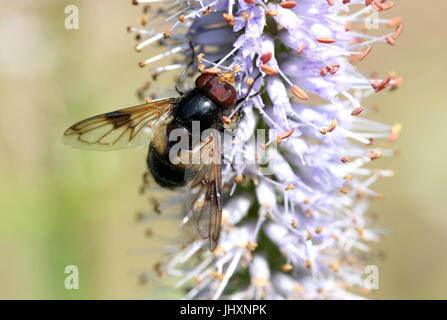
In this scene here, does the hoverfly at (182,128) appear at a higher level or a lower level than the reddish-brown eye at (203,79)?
lower

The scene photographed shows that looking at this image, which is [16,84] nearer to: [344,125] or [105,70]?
[105,70]

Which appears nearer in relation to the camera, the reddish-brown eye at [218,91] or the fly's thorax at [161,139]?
the reddish-brown eye at [218,91]

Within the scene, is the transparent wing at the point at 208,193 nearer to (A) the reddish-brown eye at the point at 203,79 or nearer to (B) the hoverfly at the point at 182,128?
(B) the hoverfly at the point at 182,128

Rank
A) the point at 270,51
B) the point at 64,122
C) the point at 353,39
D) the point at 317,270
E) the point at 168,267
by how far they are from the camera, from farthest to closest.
Answer: the point at 64,122, the point at 168,267, the point at 317,270, the point at 353,39, the point at 270,51

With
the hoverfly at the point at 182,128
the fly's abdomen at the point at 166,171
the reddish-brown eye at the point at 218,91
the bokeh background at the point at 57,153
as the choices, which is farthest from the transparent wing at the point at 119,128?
the bokeh background at the point at 57,153

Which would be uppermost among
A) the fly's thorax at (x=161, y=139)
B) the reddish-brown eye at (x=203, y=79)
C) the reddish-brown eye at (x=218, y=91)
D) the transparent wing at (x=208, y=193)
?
the reddish-brown eye at (x=203, y=79)
